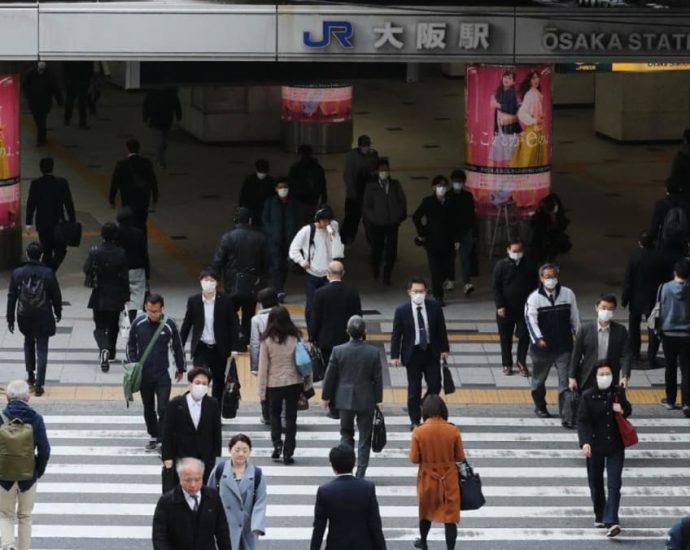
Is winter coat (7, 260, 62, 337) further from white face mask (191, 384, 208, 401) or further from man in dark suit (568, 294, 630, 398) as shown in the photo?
man in dark suit (568, 294, 630, 398)

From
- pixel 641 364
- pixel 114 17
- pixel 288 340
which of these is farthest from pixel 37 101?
pixel 288 340

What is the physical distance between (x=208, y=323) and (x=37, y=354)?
2489 mm

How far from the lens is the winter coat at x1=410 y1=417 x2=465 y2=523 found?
13.9m

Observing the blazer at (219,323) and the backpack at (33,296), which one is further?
the backpack at (33,296)

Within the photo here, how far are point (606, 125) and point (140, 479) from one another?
69.6ft

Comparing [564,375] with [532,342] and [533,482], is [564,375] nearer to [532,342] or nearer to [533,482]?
[532,342]

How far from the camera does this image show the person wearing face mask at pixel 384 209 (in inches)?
924

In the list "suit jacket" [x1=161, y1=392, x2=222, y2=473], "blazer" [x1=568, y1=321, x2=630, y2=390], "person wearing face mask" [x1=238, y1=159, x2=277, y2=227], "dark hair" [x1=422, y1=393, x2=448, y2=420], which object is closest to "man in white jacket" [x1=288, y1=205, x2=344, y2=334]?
"person wearing face mask" [x1=238, y1=159, x2=277, y2=227]

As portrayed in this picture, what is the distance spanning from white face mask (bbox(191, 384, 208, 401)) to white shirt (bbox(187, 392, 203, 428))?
29mm

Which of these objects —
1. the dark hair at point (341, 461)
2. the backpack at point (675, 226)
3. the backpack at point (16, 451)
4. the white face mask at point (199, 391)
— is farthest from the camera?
the backpack at point (675, 226)

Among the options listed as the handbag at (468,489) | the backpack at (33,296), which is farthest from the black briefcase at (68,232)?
the handbag at (468,489)

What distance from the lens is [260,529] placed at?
1257 cm

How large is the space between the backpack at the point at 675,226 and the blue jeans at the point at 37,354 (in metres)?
6.71

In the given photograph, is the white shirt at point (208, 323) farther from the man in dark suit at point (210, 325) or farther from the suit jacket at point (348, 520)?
the suit jacket at point (348, 520)
